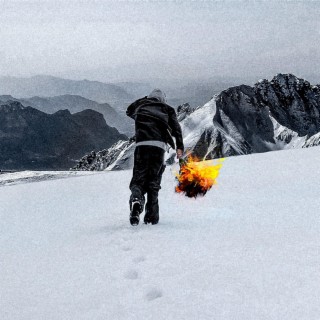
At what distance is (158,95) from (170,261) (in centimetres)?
349

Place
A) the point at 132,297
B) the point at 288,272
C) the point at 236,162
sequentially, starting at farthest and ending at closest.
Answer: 1. the point at 236,162
2. the point at 288,272
3. the point at 132,297

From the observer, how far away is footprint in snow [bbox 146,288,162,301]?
297 cm

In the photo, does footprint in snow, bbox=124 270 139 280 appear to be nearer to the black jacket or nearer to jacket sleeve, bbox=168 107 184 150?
the black jacket

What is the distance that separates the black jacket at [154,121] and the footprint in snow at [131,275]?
2966mm

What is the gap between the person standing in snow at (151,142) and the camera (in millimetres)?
6055

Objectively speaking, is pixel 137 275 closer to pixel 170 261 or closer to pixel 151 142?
pixel 170 261

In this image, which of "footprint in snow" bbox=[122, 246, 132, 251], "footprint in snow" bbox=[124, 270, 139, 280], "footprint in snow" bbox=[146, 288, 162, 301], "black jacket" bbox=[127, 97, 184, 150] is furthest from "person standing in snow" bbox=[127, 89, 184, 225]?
"footprint in snow" bbox=[146, 288, 162, 301]

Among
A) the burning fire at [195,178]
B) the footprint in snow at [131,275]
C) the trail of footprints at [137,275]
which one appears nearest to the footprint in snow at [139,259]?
the trail of footprints at [137,275]

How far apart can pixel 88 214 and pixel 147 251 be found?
10.3ft

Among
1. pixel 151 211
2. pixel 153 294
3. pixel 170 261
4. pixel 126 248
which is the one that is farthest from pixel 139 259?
pixel 151 211

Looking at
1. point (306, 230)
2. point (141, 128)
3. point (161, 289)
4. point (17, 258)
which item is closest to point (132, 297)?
point (161, 289)

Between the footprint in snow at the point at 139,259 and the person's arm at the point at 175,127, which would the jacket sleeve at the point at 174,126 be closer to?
the person's arm at the point at 175,127

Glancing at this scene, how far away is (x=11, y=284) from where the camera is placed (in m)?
3.51

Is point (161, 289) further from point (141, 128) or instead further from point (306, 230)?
point (141, 128)
